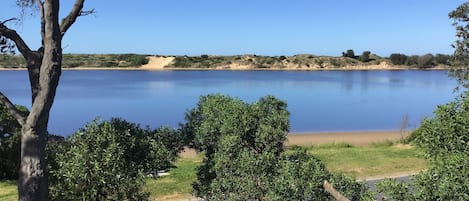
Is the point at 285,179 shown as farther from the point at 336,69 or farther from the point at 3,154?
the point at 336,69

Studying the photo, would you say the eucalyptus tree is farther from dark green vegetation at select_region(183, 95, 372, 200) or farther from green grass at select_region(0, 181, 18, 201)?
green grass at select_region(0, 181, 18, 201)

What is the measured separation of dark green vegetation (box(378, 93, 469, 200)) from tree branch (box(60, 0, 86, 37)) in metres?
5.92

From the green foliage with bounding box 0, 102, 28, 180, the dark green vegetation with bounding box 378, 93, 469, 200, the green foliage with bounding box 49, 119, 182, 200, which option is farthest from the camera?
the green foliage with bounding box 0, 102, 28, 180

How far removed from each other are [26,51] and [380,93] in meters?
71.8

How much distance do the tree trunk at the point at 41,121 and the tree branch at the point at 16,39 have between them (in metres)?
0.60

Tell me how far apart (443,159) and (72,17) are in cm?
643

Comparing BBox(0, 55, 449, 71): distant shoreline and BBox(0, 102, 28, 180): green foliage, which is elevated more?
BBox(0, 102, 28, 180): green foliage

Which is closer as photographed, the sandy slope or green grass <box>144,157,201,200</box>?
green grass <box>144,157,201,200</box>

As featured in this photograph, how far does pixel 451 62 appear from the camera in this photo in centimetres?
2577

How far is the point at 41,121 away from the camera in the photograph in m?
7.98

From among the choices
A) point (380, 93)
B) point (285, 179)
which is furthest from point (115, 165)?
point (380, 93)

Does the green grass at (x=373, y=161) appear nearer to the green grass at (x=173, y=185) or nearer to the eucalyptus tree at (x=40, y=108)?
the green grass at (x=173, y=185)

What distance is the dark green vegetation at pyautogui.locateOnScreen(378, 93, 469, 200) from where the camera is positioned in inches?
210

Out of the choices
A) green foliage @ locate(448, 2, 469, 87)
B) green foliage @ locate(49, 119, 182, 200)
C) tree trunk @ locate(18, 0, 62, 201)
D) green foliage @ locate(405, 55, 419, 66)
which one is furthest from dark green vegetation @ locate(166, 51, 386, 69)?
green foliage @ locate(49, 119, 182, 200)
